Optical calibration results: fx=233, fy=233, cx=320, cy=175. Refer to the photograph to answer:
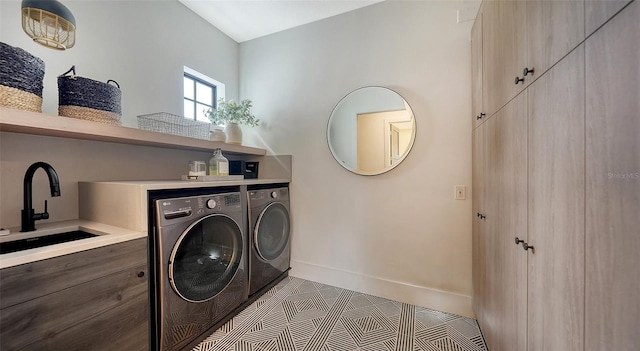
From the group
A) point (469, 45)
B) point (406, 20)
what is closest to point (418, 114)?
point (469, 45)

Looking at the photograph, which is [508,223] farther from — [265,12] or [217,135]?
[265,12]

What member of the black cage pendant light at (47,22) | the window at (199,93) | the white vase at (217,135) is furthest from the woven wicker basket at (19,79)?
the window at (199,93)

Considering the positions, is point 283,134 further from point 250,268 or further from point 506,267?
point 506,267

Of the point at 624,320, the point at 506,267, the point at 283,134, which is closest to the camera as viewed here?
the point at 624,320

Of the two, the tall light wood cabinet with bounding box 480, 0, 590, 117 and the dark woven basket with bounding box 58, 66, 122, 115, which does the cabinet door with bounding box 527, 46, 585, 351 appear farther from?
the dark woven basket with bounding box 58, 66, 122, 115

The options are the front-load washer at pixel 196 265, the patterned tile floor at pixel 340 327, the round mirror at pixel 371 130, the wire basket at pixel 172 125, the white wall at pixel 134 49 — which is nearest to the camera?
the front-load washer at pixel 196 265

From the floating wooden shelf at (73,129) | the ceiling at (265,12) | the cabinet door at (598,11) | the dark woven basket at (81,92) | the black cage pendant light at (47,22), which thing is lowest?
the floating wooden shelf at (73,129)

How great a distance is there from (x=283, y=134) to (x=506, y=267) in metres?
2.12

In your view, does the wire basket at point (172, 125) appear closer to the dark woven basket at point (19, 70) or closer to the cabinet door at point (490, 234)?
the dark woven basket at point (19, 70)

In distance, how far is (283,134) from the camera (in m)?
2.54

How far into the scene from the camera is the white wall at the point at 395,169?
1872mm

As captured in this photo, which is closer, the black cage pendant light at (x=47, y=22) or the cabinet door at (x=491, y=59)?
the black cage pendant light at (x=47, y=22)

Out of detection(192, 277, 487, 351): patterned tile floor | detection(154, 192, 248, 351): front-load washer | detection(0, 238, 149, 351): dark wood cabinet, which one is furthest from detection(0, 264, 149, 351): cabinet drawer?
detection(192, 277, 487, 351): patterned tile floor

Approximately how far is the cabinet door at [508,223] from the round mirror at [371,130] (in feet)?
2.48
